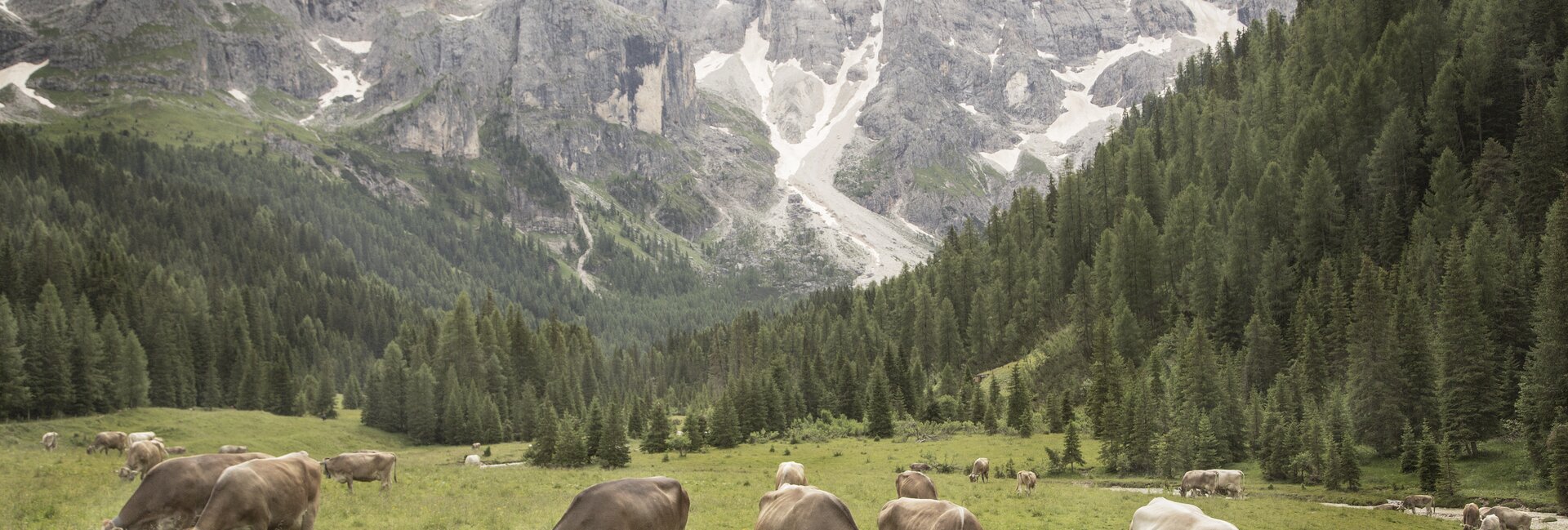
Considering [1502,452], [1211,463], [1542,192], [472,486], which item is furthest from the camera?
[1542,192]

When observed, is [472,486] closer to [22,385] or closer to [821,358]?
[22,385]

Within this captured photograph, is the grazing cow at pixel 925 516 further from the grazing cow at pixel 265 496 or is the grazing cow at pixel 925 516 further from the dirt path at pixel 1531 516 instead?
the dirt path at pixel 1531 516

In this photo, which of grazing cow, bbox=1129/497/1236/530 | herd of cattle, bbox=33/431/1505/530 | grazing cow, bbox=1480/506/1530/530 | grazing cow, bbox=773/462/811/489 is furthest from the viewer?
grazing cow, bbox=1480/506/1530/530

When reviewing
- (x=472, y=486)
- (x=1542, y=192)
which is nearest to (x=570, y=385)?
(x=472, y=486)

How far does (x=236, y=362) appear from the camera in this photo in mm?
118312

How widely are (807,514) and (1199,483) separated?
37.7 metres

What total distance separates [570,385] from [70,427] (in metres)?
60.9

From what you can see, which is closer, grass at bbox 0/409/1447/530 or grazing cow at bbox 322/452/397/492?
grass at bbox 0/409/1447/530

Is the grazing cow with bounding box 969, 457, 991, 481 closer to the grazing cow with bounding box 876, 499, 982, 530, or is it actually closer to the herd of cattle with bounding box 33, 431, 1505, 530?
the herd of cattle with bounding box 33, 431, 1505, 530

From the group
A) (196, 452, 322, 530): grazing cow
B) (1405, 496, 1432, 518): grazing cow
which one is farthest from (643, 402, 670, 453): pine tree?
(196, 452, 322, 530): grazing cow

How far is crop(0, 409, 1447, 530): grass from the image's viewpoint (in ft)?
89.2

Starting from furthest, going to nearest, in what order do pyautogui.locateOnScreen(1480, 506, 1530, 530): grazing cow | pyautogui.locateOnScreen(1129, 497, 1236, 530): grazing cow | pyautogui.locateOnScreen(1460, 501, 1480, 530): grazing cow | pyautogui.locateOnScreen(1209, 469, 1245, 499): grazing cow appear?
pyautogui.locateOnScreen(1209, 469, 1245, 499): grazing cow → pyautogui.locateOnScreen(1460, 501, 1480, 530): grazing cow → pyautogui.locateOnScreen(1480, 506, 1530, 530): grazing cow → pyautogui.locateOnScreen(1129, 497, 1236, 530): grazing cow

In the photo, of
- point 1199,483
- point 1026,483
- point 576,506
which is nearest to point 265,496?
point 576,506

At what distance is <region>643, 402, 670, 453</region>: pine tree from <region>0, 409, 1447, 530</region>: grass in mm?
6373
